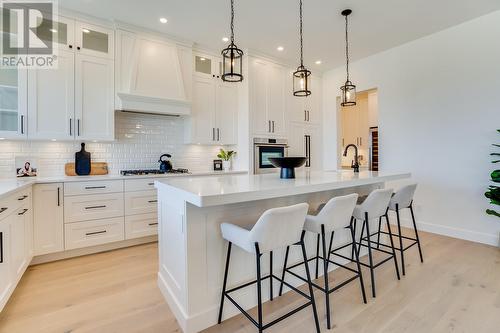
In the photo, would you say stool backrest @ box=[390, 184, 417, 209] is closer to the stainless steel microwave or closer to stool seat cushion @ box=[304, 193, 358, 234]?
stool seat cushion @ box=[304, 193, 358, 234]

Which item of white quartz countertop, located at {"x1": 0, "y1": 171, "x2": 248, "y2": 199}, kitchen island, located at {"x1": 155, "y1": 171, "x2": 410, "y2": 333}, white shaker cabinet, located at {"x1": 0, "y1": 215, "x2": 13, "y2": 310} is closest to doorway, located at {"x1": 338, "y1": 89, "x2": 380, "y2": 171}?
white quartz countertop, located at {"x1": 0, "y1": 171, "x2": 248, "y2": 199}

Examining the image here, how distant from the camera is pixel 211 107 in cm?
417

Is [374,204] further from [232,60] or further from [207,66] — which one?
[207,66]

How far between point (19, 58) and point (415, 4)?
15.2 feet

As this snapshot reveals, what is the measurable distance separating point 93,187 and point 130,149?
36.2 inches

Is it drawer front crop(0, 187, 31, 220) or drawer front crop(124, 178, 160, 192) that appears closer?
drawer front crop(0, 187, 31, 220)

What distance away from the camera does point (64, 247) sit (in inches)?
110

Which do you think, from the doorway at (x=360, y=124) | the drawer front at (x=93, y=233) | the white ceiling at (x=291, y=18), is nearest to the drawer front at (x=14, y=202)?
the drawer front at (x=93, y=233)

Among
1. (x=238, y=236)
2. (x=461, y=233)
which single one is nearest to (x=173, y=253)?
(x=238, y=236)

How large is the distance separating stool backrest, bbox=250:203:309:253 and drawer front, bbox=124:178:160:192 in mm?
2293

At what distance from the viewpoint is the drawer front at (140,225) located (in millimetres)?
3166

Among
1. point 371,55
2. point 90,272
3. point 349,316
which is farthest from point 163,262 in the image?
point 371,55

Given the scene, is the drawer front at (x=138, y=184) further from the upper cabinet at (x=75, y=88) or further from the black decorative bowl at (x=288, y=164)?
the black decorative bowl at (x=288, y=164)

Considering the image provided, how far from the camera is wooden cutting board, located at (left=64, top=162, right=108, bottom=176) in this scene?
10.6ft
